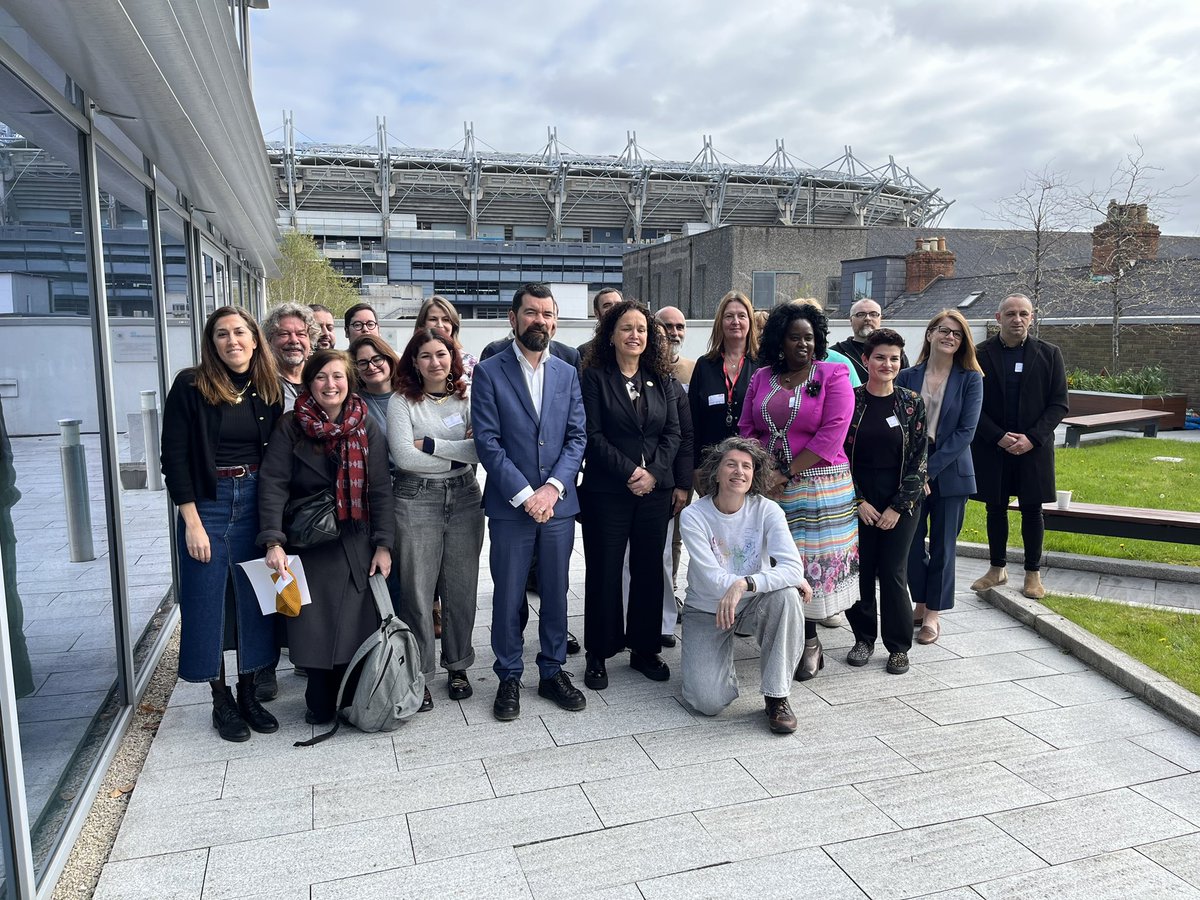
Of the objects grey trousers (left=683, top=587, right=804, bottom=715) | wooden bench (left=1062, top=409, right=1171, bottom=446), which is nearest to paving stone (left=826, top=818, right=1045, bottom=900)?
grey trousers (left=683, top=587, right=804, bottom=715)

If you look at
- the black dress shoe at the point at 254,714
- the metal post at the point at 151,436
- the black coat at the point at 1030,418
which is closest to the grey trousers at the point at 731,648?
the black dress shoe at the point at 254,714

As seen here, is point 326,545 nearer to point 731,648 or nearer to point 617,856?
point 617,856

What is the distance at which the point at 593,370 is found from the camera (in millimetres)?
4262

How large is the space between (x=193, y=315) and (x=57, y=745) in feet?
14.4

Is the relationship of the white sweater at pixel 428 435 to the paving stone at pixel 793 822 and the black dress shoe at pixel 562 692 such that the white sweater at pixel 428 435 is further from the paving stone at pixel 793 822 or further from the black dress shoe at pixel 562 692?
the paving stone at pixel 793 822

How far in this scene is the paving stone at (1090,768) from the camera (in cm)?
332

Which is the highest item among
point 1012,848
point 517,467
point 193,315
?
point 193,315

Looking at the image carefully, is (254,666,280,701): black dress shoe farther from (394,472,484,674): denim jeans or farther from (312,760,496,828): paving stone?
(312,760,496,828): paving stone

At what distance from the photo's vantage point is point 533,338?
12.9ft

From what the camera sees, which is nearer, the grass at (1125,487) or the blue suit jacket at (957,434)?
the blue suit jacket at (957,434)

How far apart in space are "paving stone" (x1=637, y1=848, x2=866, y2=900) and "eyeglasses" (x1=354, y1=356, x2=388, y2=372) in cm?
272

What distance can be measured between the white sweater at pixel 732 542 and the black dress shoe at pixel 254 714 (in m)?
2.05

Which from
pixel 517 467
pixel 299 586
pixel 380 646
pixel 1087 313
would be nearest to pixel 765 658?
pixel 517 467

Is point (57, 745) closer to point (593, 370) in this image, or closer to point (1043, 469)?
point (593, 370)
